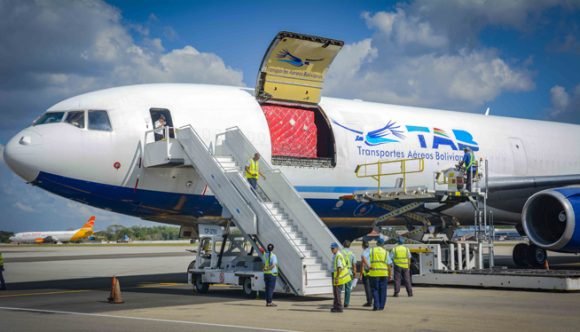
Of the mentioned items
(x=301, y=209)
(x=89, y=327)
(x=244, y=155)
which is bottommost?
(x=89, y=327)

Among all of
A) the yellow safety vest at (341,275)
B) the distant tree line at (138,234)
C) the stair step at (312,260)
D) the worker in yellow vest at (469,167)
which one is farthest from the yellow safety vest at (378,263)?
the distant tree line at (138,234)

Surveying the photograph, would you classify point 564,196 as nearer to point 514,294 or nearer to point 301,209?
point 514,294

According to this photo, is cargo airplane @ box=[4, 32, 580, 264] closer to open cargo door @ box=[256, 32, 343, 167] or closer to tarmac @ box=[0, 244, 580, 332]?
open cargo door @ box=[256, 32, 343, 167]

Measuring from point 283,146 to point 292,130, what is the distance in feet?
1.92

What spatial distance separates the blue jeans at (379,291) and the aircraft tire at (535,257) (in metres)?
11.7

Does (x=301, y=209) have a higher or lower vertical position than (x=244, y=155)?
lower

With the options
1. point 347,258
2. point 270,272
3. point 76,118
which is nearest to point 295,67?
point 76,118

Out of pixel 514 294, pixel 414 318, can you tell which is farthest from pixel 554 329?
pixel 514 294

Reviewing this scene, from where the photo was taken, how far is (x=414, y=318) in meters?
11.5

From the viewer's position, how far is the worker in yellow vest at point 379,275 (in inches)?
499

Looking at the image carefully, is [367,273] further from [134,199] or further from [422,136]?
[422,136]

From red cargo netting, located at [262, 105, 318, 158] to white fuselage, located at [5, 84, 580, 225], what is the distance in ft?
1.50

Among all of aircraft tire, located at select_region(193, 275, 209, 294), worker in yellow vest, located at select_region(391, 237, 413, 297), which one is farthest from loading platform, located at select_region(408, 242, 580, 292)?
aircraft tire, located at select_region(193, 275, 209, 294)

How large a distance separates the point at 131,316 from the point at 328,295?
4859mm
